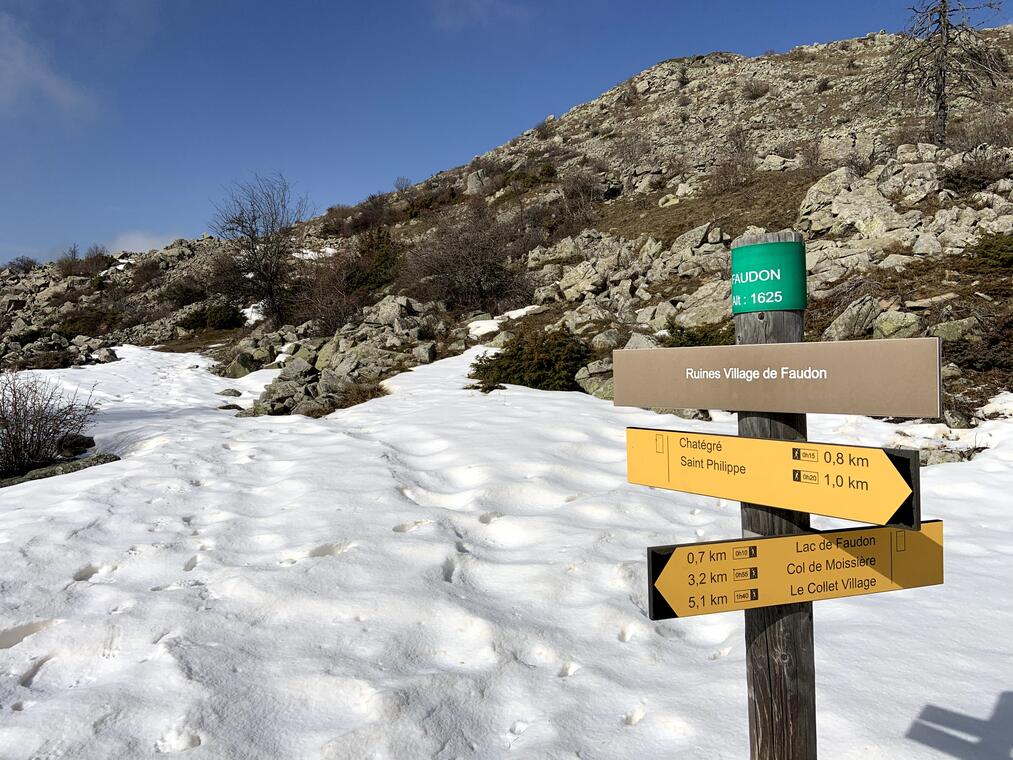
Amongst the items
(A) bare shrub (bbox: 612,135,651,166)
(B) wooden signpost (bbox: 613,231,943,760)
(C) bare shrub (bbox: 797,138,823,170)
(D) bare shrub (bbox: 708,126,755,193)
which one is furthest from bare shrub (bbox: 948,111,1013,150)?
(B) wooden signpost (bbox: 613,231,943,760)

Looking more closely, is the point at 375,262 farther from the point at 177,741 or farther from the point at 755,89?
the point at 755,89

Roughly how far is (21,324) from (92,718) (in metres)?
30.7

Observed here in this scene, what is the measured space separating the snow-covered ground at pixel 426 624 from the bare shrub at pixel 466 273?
11.8m

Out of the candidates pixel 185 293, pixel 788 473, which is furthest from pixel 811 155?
pixel 185 293

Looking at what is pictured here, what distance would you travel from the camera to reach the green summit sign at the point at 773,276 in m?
1.88

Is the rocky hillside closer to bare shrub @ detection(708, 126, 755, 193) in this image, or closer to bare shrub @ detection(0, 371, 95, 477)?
bare shrub @ detection(708, 126, 755, 193)

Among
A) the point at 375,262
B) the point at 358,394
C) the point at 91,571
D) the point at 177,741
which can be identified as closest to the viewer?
the point at 177,741

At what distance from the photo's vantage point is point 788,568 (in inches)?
68.9

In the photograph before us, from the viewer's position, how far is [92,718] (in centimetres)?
263

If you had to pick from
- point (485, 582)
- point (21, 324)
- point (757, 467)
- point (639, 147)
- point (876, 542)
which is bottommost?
point (485, 582)

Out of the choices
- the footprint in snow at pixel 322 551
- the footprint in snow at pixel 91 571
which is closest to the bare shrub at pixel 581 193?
the footprint in snow at pixel 322 551

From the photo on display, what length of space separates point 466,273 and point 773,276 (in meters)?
16.8

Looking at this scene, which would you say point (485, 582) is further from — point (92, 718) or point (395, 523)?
point (92, 718)

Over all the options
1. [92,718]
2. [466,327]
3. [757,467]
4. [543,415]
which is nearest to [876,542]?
[757,467]
